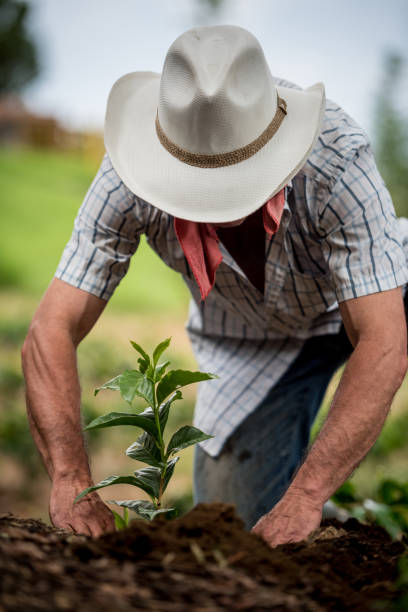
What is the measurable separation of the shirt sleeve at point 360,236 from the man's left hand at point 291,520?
1.84 feet

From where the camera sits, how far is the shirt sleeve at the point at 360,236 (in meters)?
1.79

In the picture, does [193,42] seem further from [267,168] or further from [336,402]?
[336,402]

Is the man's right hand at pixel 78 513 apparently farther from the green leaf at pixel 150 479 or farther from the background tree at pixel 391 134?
the background tree at pixel 391 134

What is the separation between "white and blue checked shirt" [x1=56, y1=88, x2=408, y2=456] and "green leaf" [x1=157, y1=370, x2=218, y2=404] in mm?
544

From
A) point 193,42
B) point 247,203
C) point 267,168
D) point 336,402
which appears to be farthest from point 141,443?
point 193,42

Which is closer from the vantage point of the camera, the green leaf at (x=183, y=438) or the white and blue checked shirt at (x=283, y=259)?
the green leaf at (x=183, y=438)

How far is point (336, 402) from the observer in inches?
68.0

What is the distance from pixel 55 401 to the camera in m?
1.92

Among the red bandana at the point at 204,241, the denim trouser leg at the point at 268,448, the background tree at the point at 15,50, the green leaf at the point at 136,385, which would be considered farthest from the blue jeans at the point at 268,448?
the background tree at the point at 15,50

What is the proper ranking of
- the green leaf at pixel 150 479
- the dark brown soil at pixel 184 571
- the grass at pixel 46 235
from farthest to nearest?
the grass at pixel 46 235
the green leaf at pixel 150 479
the dark brown soil at pixel 184 571

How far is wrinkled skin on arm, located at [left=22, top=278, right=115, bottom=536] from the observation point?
1.71m

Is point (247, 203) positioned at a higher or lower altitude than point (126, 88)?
lower

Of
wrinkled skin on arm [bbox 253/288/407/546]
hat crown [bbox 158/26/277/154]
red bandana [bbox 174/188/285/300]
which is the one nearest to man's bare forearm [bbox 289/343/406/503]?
wrinkled skin on arm [bbox 253/288/407/546]

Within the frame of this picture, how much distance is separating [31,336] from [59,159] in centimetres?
1721
